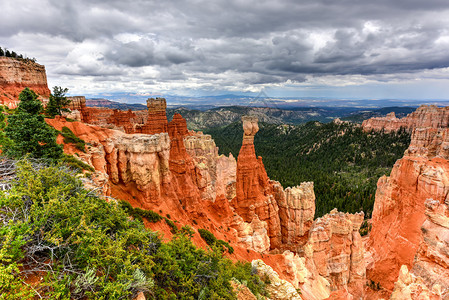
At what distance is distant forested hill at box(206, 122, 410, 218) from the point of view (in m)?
68.2

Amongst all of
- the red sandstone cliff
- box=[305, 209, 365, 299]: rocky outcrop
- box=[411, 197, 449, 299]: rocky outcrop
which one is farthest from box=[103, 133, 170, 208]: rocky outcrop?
box=[411, 197, 449, 299]: rocky outcrop

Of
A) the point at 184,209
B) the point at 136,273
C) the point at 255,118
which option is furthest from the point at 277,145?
the point at 136,273

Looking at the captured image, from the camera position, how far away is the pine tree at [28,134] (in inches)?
543

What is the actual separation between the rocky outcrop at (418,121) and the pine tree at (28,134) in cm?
11205

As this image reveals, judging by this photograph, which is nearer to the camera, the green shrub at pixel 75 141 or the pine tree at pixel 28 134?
the pine tree at pixel 28 134

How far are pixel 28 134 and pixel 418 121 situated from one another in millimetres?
124138

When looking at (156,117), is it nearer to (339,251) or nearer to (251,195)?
(251,195)

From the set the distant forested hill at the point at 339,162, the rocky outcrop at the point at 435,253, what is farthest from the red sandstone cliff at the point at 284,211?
the distant forested hill at the point at 339,162

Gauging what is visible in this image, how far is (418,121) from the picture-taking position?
9519cm

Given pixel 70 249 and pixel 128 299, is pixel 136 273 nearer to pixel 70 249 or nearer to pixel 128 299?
pixel 128 299

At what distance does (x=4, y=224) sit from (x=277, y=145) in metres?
153

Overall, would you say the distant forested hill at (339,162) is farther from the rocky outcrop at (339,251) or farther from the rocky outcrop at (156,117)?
the rocky outcrop at (156,117)

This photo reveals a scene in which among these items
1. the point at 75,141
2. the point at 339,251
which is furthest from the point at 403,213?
the point at 75,141

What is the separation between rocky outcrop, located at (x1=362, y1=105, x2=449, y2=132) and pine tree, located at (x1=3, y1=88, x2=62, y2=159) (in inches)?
4412
